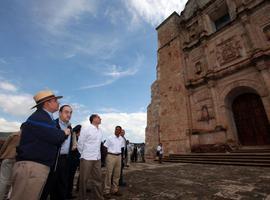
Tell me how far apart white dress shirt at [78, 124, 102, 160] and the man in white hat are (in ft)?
4.05

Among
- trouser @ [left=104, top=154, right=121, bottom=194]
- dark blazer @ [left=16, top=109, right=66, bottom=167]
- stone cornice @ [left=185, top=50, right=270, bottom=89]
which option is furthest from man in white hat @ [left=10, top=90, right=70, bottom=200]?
stone cornice @ [left=185, top=50, right=270, bottom=89]

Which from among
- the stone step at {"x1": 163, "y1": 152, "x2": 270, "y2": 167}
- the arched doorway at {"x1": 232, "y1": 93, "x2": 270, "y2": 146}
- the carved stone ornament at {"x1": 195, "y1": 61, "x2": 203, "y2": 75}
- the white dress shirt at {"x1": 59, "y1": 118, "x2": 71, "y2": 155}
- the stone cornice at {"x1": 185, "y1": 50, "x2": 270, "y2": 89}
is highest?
the carved stone ornament at {"x1": 195, "y1": 61, "x2": 203, "y2": 75}

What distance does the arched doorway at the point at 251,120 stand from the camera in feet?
29.2

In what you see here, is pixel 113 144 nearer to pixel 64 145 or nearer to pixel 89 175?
pixel 89 175

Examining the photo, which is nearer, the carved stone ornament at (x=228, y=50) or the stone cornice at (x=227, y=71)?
the stone cornice at (x=227, y=71)

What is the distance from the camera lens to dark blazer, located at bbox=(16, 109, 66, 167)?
1490mm

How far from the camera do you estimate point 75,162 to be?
12.1 ft

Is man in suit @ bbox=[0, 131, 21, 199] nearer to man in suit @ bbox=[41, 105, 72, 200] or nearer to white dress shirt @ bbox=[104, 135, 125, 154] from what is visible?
man in suit @ bbox=[41, 105, 72, 200]

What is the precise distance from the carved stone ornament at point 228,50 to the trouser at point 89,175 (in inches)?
418

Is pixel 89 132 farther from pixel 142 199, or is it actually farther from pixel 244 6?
pixel 244 6

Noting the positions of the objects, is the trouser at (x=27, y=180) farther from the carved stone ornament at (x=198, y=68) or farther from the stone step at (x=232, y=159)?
the carved stone ornament at (x=198, y=68)

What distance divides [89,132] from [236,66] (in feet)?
32.4

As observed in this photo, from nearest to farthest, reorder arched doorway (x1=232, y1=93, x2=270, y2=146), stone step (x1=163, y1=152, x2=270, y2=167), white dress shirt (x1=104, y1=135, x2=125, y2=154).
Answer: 1. white dress shirt (x1=104, y1=135, x2=125, y2=154)
2. stone step (x1=163, y1=152, x2=270, y2=167)
3. arched doorway (x1=232, y1=93, x2=270, y2=146)

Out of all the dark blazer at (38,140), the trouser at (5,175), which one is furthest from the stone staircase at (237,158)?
the trouser at (5,175)
